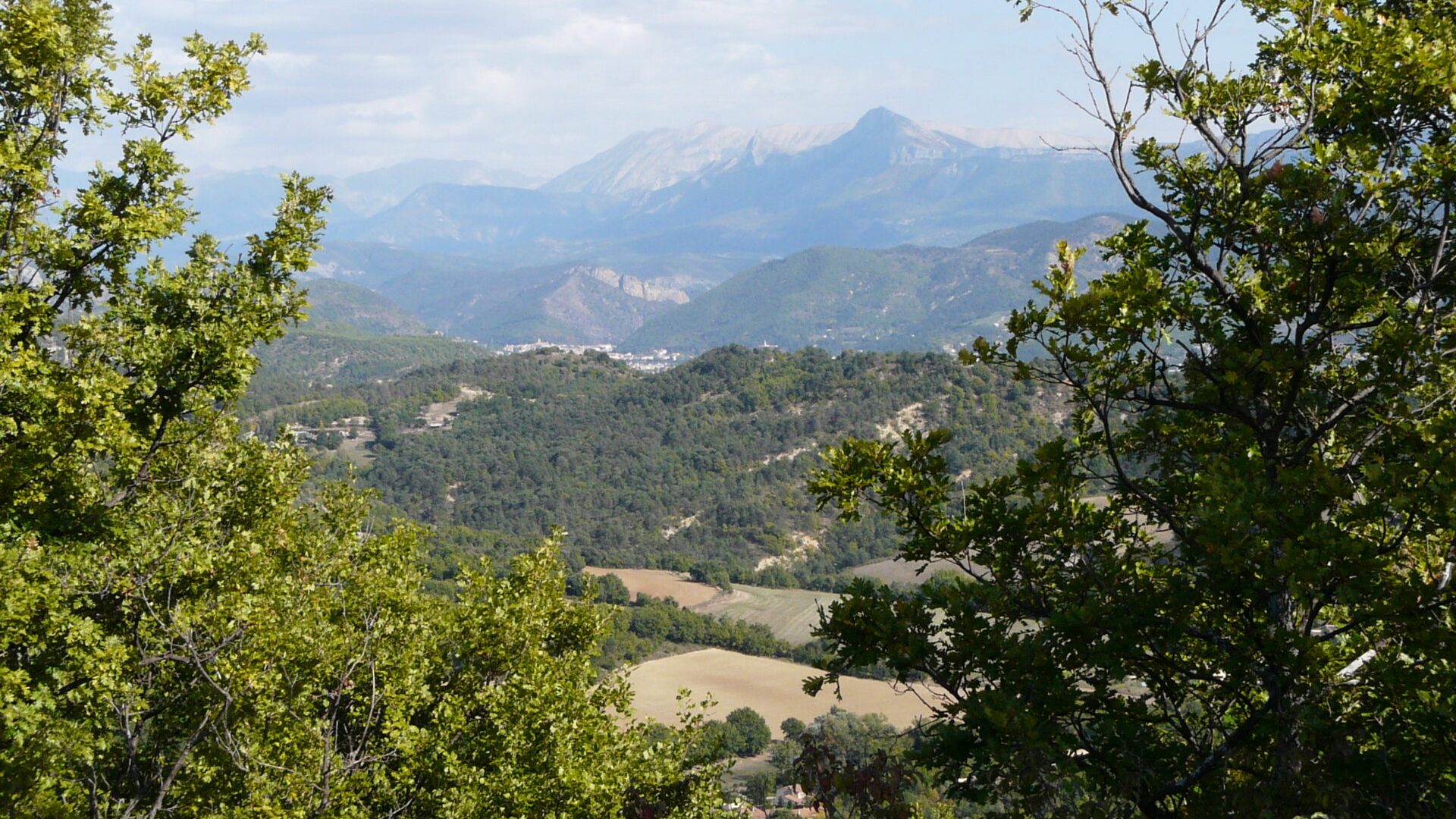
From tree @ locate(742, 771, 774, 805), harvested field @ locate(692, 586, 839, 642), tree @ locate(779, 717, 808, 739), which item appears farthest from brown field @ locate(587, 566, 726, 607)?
tree @ locate(742, 771, 774, 805)

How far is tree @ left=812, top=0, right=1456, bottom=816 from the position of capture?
4.50m

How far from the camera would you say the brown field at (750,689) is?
59.4 m

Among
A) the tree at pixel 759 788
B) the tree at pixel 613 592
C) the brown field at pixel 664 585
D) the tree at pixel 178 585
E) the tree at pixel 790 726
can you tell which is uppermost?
the tree at pixel 178 585

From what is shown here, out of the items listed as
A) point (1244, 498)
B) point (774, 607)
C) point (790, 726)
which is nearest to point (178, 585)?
point (1244, 498)

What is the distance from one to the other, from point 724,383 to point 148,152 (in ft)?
472

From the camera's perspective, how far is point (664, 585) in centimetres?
9638

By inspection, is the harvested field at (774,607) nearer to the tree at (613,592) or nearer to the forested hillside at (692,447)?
the forested hillside at (692,447)

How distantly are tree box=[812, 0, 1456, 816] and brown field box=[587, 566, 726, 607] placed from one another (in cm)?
8559

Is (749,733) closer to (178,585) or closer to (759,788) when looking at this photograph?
(759,788)

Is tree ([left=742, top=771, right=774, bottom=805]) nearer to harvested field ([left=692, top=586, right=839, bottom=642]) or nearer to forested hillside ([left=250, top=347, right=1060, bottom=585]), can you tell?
harvested field ([left=692, top=586, right=839, bottom=642])

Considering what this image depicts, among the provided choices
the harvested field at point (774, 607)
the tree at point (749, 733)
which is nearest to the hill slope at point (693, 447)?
the harvested field at point (774, 607)

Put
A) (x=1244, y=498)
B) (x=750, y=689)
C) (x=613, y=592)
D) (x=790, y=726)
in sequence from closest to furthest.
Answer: (x=1244, y=498), (x=790, y=726), (x=750, y=689), (x=613, y=592)

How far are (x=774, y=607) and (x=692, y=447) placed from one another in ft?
163

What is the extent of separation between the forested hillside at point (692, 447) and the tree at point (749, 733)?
45134 millimetres
